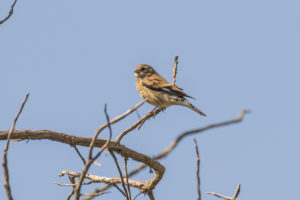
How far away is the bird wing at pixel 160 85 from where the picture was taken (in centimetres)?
978

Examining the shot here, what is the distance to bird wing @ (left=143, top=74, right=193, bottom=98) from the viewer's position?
978cm

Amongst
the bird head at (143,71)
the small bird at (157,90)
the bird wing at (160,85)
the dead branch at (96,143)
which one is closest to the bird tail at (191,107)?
the small bird at (157,90)

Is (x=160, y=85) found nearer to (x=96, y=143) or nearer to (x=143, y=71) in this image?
(x=143, y=71)

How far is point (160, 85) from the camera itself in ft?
34.6

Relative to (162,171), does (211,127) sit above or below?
above

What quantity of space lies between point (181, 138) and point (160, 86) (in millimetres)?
8468

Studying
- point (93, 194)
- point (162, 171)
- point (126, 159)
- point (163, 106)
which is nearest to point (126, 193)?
point (93, 194)

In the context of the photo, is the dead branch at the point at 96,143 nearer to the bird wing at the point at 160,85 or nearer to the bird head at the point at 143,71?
the bird wing at the point at 160,85

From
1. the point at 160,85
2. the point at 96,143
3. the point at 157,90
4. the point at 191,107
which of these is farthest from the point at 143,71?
the point at 96,143

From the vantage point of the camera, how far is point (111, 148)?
5.15 metres

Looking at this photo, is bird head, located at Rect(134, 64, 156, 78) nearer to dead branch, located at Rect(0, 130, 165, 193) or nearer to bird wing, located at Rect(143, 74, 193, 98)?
bird wing, located at Rect(143, 74, 193, 98)

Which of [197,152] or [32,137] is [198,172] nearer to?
[197,152]

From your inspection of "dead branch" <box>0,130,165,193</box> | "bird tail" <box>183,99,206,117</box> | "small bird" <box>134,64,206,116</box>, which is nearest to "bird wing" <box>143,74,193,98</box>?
"small bird" <box>134,64,206,116</box>

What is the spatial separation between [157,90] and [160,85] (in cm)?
32
